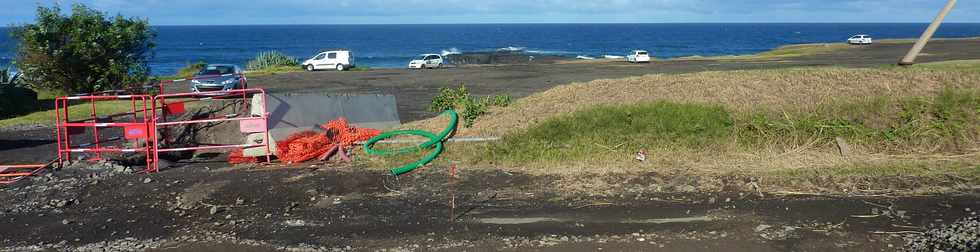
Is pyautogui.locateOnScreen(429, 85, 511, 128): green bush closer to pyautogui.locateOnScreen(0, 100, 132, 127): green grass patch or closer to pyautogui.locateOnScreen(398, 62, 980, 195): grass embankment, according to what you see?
pyautogui.locateOnScreen(398, 62, 980, 195): grass embankment

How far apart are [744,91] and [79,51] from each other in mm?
20097

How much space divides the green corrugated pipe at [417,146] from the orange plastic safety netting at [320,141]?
0.37 m

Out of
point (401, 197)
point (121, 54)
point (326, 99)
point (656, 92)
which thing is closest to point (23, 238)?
point (401, 197)

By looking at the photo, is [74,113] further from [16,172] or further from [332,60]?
[332,60]

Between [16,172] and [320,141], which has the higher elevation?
[320,141]

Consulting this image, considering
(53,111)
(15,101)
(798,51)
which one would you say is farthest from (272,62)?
(798,51)

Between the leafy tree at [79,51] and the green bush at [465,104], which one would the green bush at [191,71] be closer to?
the leafy tree at [79,51]

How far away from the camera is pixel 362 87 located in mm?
32562

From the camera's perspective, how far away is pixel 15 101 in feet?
73.9

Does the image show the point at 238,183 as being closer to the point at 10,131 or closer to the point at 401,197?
the point at 401,197

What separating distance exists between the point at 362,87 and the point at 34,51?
477 inches

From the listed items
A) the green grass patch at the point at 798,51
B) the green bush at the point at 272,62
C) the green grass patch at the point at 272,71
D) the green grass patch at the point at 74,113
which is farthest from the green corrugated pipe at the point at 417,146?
the green grass patch at the point at 798,51

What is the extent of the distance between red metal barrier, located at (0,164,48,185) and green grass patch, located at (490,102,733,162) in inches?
274

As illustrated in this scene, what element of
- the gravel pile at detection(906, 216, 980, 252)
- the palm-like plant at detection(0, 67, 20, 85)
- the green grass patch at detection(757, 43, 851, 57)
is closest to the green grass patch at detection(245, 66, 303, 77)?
the palm-like plant at detection(0, 67, 20, 85)
